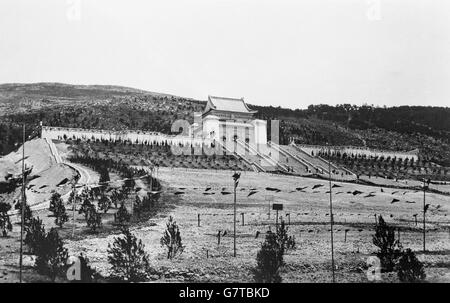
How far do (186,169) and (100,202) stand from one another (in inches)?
375

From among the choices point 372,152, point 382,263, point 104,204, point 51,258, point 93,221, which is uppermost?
point 372,152

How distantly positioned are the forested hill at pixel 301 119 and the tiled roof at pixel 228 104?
3.79 meters

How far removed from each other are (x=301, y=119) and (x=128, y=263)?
41375mm

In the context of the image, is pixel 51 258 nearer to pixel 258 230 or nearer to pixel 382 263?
pixel 258 230

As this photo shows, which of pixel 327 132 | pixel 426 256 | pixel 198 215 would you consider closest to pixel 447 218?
pixel 426 256

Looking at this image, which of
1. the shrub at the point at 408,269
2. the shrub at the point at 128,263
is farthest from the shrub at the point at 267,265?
the shrub at the point at 408,269

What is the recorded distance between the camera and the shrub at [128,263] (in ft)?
34.7

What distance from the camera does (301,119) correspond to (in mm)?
50531

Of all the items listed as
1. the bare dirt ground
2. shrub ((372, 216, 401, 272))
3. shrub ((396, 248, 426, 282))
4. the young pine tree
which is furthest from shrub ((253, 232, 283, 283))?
the young pine tree

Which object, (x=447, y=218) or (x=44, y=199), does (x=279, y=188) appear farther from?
(x=44, y=199)

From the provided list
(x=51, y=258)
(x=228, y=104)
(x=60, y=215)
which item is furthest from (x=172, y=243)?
(x=228, y=104)

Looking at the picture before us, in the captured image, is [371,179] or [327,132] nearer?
[371,179]

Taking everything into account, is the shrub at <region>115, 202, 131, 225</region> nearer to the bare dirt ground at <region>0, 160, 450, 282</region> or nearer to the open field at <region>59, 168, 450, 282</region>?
the bare dirt ground at <region>0, 160, 450, 282</region>

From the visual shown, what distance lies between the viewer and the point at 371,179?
2605cm
